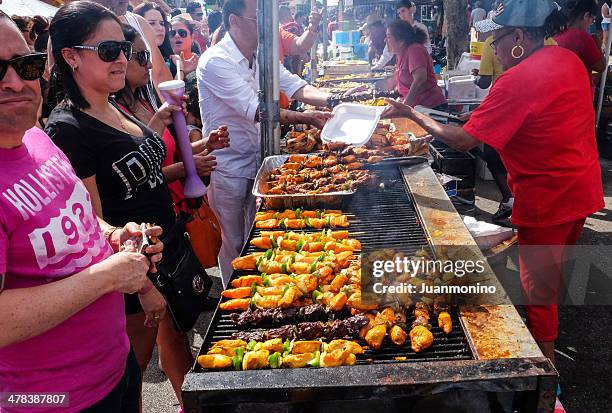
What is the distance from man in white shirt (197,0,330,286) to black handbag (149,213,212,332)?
5.83ft

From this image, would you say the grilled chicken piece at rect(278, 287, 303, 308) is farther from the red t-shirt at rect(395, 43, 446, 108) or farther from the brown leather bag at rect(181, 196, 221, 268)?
the red t-shirt at rect(395, 43, 446, 108)

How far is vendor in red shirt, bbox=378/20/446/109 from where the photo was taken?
759 cm

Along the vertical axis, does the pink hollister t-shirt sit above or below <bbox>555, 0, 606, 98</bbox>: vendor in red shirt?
below

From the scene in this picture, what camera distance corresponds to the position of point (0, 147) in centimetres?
165

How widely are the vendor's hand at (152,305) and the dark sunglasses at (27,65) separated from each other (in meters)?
1.12

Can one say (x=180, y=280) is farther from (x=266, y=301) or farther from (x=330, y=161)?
(x=330, y=161)

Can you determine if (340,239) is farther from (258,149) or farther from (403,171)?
(258,149)

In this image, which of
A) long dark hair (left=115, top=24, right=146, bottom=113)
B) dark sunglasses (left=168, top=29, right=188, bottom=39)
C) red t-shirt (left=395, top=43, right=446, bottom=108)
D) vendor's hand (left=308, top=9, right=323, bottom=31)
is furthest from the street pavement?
dark sunglasses (left=168, top=29, right=188, bottom=39)

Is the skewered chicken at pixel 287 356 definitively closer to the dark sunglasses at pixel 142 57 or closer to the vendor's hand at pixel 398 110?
the dark sunglasses at pixel 142 57

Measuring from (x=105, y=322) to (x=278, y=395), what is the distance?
773mm

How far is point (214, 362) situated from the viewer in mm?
2014

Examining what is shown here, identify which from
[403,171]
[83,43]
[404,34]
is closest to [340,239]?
[403,171]

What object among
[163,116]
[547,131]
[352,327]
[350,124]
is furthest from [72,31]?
[547,131]

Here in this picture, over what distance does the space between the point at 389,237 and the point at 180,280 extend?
137 centimetres
